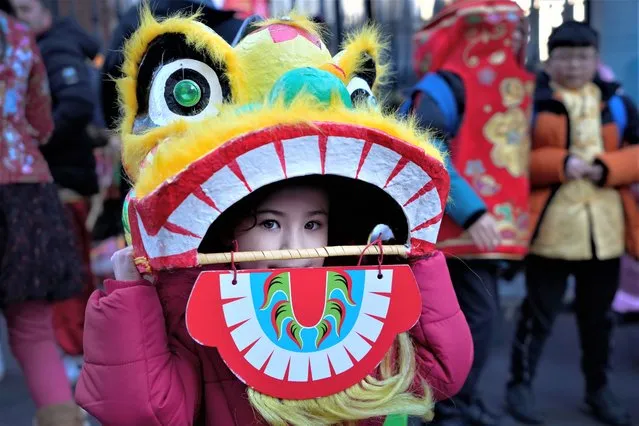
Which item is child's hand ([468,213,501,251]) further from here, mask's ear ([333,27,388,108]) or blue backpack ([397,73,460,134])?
mask's ear ([333,27,388,108])

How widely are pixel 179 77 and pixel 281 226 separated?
34cm

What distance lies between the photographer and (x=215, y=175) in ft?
4.31

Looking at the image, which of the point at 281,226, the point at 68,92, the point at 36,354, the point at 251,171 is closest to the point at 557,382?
the point at 36,354

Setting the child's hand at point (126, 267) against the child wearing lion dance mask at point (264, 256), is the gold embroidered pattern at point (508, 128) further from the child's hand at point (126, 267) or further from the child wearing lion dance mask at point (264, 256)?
the child's hand at point (126, 267)

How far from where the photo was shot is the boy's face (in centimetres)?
336

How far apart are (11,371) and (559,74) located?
3.04 metres

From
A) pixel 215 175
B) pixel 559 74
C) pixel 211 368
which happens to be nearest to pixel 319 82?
pixel 215 175

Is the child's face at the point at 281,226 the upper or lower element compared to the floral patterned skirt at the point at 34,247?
upper

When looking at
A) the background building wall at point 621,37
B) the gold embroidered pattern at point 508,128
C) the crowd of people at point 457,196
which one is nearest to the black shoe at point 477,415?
the crowd of people at point 457,196

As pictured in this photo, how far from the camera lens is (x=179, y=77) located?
156 cm

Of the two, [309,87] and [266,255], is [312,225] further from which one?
[309,87]

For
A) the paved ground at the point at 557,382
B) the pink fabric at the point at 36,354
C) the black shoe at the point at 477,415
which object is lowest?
the paved ground at the point at 557,382

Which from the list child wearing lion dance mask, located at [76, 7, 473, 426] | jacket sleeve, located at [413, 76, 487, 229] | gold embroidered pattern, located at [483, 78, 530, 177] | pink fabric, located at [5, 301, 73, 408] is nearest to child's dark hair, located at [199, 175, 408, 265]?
child wearing lion dance mask, located at [76, 7, 473, 426]

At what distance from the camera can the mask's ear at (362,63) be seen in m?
1.60
